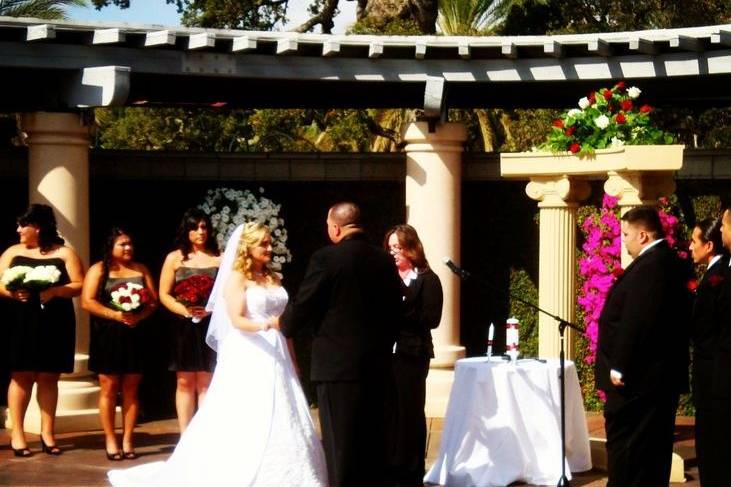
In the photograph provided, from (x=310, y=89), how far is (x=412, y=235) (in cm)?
388

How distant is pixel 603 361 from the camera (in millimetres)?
8133

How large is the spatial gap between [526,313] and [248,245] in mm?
4866

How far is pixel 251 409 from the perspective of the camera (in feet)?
29.3

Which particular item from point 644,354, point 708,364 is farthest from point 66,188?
point 708,364

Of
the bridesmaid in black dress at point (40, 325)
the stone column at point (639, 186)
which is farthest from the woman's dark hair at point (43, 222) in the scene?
the stone column at point (639, 186)

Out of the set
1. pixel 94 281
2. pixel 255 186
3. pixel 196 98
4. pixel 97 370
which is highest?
pixel 196 98

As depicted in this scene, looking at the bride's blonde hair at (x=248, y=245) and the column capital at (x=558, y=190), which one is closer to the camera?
the bride's blonde hair at (x=248, y=245)


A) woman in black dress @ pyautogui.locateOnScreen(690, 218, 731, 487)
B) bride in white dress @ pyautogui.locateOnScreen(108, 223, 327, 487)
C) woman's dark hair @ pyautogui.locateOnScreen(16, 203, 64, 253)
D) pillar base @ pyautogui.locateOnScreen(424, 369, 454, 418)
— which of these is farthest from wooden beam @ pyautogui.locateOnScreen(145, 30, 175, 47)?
woman in black dress @ pyautogui.locateOnScreen(690, 218, 731, 487)

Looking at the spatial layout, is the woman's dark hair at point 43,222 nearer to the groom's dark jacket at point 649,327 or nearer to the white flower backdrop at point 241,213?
the white flower backdrop at point 241,213

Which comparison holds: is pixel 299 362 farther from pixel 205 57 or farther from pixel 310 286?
pixel 310 286

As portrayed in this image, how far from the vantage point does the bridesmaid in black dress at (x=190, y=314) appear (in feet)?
34.4

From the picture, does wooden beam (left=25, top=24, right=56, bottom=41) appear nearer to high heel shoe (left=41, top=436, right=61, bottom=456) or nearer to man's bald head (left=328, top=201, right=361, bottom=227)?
high heel shoe (left=41, top=436, right=61, bottom=456)

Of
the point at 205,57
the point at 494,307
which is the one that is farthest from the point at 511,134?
the point at 205,57

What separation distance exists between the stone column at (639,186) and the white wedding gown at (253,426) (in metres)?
2.48
